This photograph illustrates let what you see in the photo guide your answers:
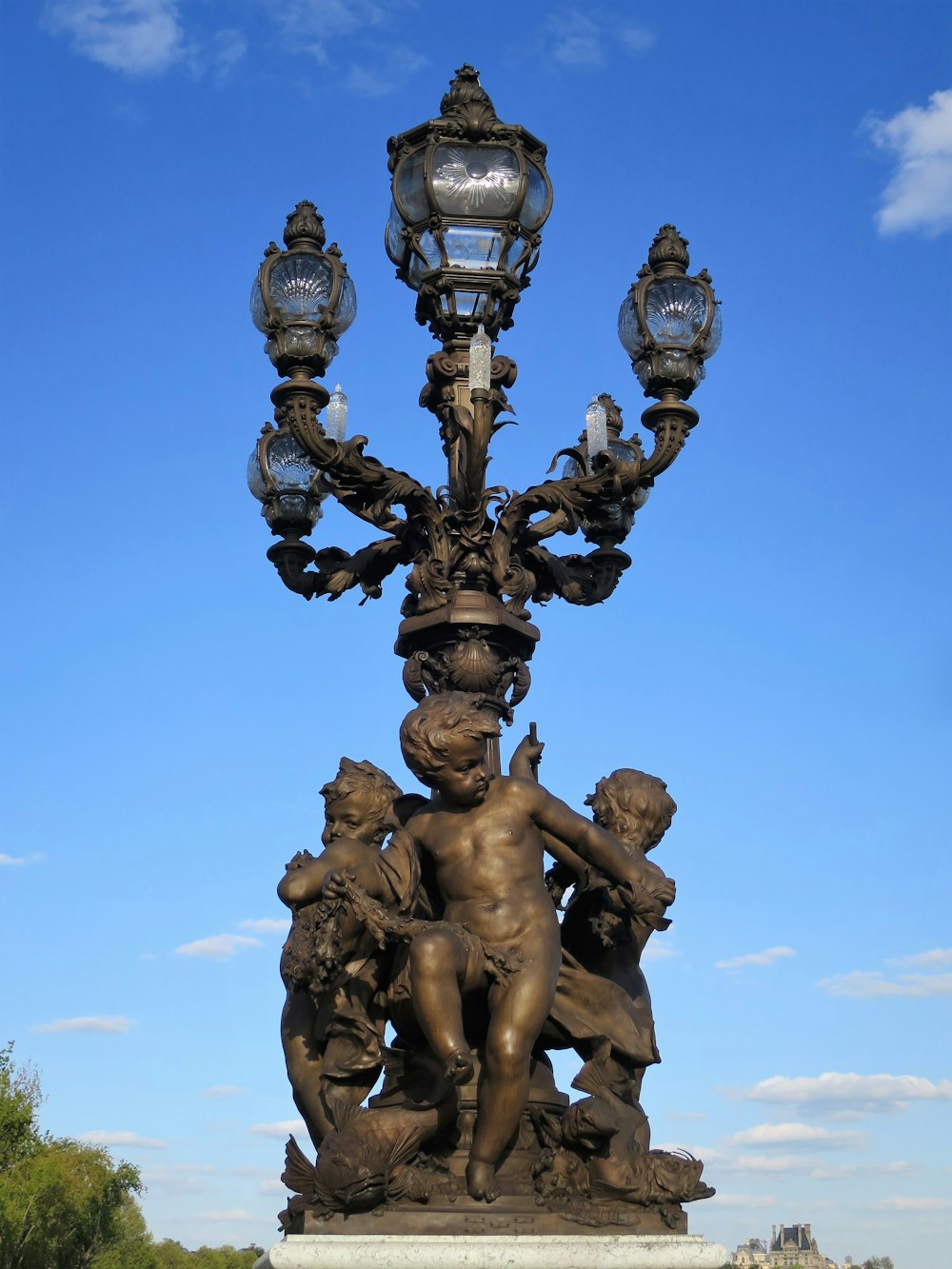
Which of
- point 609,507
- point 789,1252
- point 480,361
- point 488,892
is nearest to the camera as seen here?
point 488,892

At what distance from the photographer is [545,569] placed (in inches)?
330

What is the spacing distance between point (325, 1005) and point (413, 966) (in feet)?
2.01

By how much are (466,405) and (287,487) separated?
1215mm

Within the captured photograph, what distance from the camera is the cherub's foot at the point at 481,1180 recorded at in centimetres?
642

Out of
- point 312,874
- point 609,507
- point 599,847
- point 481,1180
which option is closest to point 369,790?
point 312,874

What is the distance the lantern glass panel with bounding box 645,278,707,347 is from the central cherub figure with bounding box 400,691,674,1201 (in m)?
2.45

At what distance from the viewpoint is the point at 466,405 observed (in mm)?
8383

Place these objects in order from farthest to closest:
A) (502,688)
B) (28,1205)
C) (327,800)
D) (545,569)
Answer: (28,1205)
(545,569)
(502,688)
(327,800)

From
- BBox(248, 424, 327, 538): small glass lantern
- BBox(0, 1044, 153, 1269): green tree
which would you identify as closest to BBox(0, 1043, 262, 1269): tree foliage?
BBox(0, 1044, 153, 1269): green tree

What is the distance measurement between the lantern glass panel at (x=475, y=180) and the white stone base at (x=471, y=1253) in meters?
4.72

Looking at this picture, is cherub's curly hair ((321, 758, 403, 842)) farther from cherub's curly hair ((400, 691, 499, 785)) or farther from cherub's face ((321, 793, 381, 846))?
cherub's curly hair ((400, 691, 499, 785))

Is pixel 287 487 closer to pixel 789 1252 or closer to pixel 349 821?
pixel 349 821

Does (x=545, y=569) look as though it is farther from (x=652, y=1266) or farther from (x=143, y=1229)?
(x=143, y=1229)

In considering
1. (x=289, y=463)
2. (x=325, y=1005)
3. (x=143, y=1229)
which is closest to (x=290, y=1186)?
(x=325, y=1005)
